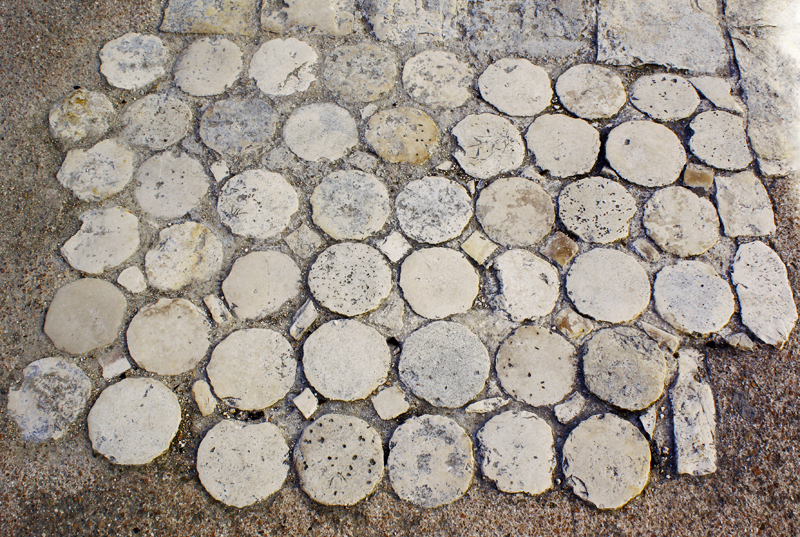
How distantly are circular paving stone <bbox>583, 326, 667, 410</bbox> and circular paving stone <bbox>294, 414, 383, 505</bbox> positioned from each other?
74 centimetres

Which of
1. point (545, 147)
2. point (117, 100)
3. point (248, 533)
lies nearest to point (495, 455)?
point (248, 533)

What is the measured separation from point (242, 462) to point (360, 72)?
5.13ft

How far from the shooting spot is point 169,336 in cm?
164

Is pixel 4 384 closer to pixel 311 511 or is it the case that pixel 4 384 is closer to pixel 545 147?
pixel 311 511

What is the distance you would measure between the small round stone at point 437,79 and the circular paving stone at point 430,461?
127 cm

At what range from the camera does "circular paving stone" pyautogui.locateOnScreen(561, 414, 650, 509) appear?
1.51 m

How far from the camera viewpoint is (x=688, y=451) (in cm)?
156

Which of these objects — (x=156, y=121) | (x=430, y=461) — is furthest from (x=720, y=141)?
(x=156, y=121)

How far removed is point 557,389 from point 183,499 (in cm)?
122

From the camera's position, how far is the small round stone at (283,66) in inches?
80.0

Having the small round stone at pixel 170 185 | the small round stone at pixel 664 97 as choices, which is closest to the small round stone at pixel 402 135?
the small round stone at pixel 170 185

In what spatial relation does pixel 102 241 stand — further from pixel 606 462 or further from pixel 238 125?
pixel 606 462

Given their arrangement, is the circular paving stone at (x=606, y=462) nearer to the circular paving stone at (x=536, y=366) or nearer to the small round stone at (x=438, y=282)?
the circular paving stone at (x=536, y=366)

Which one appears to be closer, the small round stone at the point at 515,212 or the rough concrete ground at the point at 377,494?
the rough concrete ground at the point at 377,494
